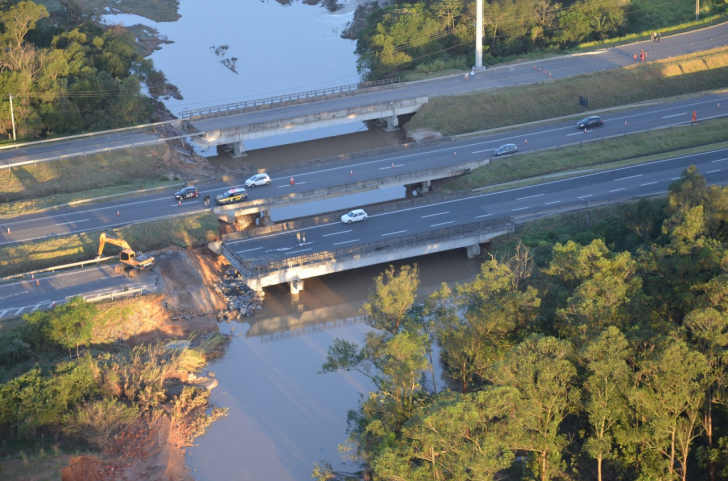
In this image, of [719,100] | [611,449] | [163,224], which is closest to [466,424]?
[611,449]

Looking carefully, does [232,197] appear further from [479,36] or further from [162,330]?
[479,36]

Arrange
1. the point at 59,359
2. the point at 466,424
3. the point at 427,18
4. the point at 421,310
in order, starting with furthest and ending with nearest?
the point at 427,18, the point at 59,359, the point at 421,310, the point at 466,424

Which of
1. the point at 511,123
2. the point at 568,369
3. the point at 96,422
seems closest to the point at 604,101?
the point at 511,123

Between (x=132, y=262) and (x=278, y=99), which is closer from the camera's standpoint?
(x=132, y=262)

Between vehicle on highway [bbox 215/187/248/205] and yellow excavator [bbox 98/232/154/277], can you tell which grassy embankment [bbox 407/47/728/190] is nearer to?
vehicle on highway [bbox 215/187/248/205]

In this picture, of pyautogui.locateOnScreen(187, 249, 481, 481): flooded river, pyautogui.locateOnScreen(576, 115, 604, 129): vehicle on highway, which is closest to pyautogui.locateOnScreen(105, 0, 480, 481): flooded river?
pyautogui.locateOnScreen(187, 249, 481, 481): flooded river

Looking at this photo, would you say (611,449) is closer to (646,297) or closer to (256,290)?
(646,297)

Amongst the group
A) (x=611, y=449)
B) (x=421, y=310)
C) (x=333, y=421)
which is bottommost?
(x=333, y=421)
